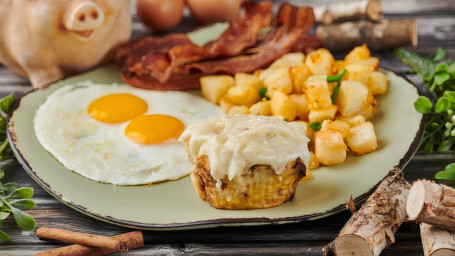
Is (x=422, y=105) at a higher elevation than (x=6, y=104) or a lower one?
lower

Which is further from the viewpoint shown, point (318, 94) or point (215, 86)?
point (215, 86)

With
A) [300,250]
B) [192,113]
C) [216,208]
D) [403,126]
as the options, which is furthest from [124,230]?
[403,126]

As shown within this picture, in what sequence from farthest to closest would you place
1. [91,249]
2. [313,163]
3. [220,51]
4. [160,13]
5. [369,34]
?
[160,13]
[369,34]
[220,51]
[313,163]
[91,249]

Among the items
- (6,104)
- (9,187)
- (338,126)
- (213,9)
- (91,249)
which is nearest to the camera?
(91,249)

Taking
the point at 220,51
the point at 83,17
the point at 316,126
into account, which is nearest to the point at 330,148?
the point at 316,126

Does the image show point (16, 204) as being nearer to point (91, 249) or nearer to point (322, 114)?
point (91, 249)

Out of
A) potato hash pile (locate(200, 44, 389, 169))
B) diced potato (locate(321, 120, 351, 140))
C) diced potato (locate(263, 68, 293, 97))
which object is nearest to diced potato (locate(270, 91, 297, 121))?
potato hash pile (locate(200, 44, 389, 169))

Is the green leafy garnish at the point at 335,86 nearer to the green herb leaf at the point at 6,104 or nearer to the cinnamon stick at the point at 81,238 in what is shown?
the cinnamon stick at the point at 81,238
